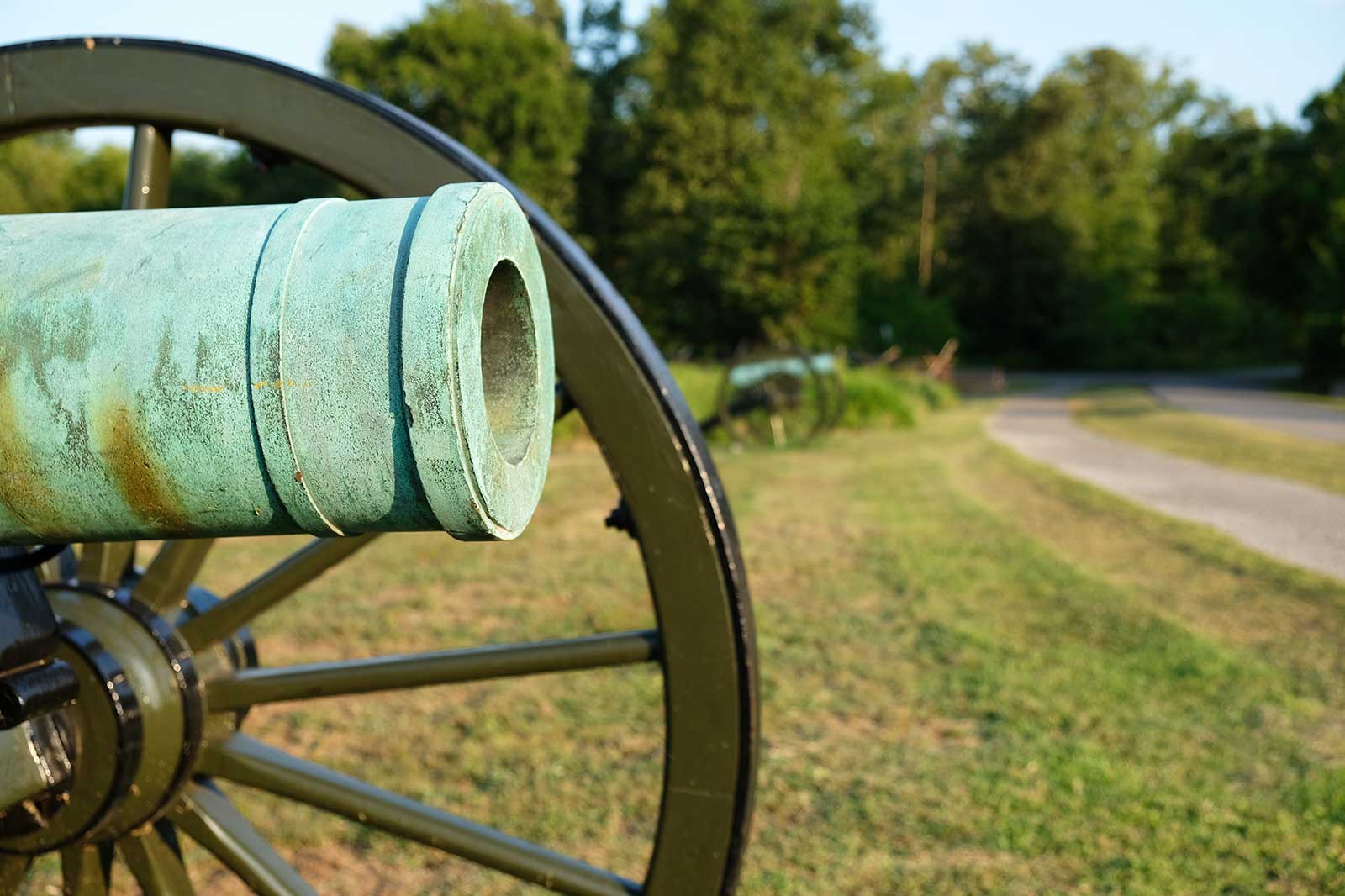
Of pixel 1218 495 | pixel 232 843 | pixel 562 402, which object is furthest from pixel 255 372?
pixel 1218 495

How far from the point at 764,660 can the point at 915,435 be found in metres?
12.4

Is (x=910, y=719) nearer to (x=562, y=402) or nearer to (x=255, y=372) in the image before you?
(x=562, y=402)

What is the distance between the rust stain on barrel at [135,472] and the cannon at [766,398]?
44.7 ft

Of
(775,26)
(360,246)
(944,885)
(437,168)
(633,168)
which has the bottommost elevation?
(944,885)

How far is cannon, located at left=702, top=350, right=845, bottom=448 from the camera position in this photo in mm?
15109

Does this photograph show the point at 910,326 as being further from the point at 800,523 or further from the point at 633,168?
the point at 800,523

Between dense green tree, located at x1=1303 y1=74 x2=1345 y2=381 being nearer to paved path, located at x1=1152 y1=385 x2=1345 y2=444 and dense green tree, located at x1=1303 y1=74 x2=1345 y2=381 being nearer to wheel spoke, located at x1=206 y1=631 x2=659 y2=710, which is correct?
paved path, located at x1=1152 y1=385 x2=1345 y2=444

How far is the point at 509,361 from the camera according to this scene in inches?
55.9

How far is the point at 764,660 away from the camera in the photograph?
479 centimetres

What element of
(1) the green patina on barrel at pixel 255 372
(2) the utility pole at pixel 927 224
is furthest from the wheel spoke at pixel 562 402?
(2) the utility pole at pixel 927 224

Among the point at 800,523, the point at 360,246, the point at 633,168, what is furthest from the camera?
the point at 633,168

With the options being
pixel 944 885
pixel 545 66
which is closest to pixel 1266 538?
pixel 944 885

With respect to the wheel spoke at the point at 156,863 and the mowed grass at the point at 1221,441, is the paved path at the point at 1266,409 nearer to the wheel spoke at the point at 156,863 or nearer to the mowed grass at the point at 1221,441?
the mowed grass at the point at 1221,441

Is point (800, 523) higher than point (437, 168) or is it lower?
lower
